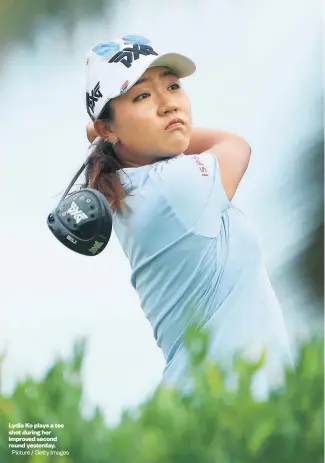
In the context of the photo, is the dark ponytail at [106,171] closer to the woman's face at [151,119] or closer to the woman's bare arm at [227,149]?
the woman's face at [151,119]

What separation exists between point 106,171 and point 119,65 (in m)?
0.26

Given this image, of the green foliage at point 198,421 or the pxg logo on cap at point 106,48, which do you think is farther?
the pxg logo on cap at point 106,48

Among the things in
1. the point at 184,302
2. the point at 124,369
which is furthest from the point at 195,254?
the point at 124,369

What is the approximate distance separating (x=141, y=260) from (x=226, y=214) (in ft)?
0.78

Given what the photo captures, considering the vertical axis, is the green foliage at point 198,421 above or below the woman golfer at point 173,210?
below

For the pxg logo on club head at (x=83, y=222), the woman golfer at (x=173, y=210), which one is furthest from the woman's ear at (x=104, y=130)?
the pxg logo on club head at (x=83, y=222)

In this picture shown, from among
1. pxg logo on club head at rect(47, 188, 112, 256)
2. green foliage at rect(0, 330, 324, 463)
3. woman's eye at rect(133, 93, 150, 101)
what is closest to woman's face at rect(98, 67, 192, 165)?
woman's eye at rect(133, 93, 150, 101)

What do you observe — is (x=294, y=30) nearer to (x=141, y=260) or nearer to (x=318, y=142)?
(x=318, y=142)

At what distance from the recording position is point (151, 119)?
2.15 m

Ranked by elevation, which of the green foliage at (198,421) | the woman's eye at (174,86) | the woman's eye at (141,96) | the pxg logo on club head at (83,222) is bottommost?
the green foliage at (198,421)

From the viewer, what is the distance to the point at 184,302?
2.15 m

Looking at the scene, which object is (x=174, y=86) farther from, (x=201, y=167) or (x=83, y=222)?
(x=83, y=222)

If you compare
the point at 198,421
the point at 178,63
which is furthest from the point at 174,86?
the point at 198,421

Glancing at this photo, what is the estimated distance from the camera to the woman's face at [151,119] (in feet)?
7.06
